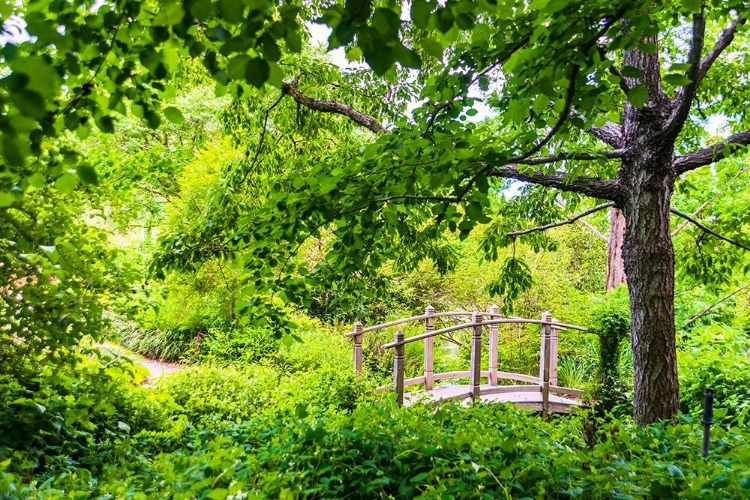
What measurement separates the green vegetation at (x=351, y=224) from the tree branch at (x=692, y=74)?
0.03 metres

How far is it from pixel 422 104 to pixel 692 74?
150cm

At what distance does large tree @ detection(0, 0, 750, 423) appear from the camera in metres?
0.96

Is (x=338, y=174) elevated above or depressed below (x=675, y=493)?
above

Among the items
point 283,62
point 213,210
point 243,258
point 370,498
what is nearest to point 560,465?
point 370,498

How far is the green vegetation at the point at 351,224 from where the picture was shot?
1.29m

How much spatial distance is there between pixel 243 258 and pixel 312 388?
344 centimetres

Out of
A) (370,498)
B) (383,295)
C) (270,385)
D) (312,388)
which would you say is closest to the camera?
(370,498)

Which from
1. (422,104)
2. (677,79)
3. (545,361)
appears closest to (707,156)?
(422,104)

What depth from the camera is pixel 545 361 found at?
7.39 metres

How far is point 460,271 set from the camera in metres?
11.4

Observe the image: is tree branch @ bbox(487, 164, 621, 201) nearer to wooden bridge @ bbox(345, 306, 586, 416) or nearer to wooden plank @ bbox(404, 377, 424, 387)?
wooden bridge @ bbox(345, 306, 586, 416)

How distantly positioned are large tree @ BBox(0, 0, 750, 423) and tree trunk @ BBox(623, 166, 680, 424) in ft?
0.04

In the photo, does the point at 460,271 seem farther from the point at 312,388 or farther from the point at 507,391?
the point at 312,388

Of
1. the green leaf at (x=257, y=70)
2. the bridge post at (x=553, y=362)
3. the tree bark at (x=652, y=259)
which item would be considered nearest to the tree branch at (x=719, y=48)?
the tree bark at (x=652, y=259)
